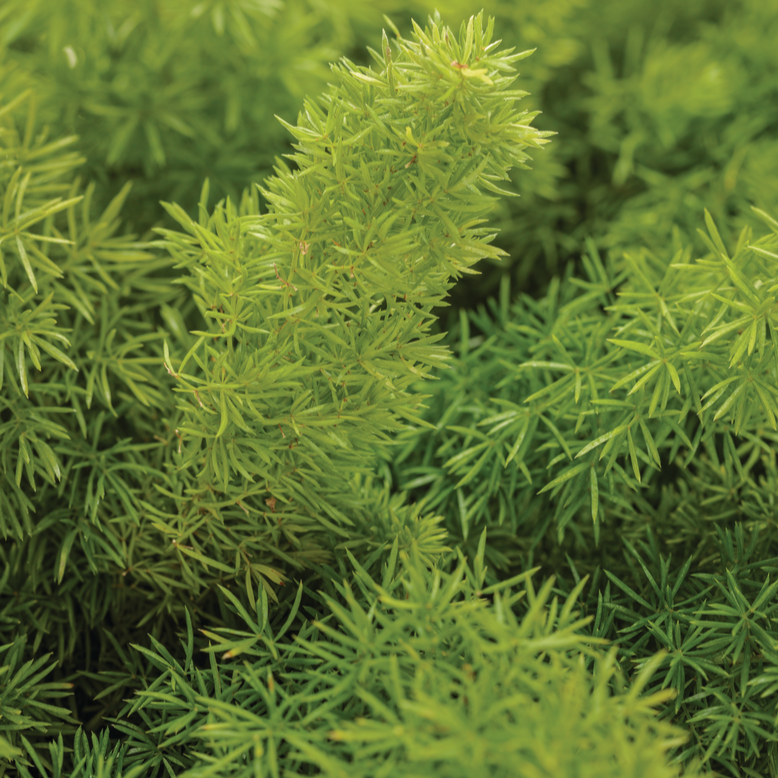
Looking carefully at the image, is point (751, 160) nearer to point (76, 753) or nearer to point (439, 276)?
point (439, 276)

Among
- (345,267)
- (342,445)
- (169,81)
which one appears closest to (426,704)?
(342,445)

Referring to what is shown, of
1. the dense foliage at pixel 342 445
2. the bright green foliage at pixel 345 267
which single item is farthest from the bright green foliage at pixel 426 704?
the bright green foliage at pixel 345 267

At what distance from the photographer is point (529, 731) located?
0.47m

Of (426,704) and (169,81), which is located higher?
(169,81)

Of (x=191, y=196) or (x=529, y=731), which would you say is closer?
(x=529, y=731)

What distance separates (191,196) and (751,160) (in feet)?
2.54

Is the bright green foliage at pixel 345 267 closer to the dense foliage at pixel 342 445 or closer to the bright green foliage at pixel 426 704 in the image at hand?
the dense foliage at pixel 342 445

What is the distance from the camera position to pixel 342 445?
2.03ft

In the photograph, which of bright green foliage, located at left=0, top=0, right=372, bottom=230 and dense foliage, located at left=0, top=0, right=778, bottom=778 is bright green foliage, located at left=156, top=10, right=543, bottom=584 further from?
bright green foliage, located at left=0, top=0, right=372, bottom=230

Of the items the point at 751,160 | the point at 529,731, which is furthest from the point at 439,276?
the point at 751,160

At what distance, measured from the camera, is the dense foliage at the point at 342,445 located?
1.85 ft

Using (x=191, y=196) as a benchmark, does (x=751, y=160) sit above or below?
Answer: below

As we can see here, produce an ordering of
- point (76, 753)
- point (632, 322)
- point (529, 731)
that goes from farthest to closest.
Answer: point (632, 322)
point (76, 753)
point (529, 731)

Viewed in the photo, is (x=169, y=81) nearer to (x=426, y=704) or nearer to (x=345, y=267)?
(x=345, y=267)
